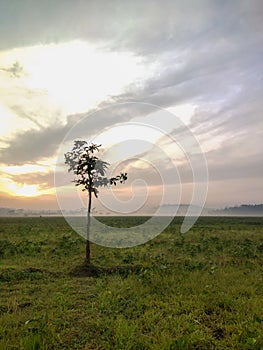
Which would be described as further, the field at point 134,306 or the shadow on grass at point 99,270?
the shadow on grass at point 99,270

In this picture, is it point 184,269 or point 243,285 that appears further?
point 184,269

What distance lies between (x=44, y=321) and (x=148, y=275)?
520 cm

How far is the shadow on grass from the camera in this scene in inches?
495

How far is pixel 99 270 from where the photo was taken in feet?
43.2

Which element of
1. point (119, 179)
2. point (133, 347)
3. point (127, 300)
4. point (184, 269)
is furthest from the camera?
point (119, 179)

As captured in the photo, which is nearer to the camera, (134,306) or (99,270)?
(134,306)

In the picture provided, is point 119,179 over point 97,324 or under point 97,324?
over

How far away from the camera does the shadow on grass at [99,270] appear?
12578 millimetres

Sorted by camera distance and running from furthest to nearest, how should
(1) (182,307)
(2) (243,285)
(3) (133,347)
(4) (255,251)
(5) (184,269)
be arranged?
(4) (255,251) < (5) (184,269) < (2) (243,285) < (1) (182,307) < (3) (133,347)

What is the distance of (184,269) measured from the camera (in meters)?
12.8

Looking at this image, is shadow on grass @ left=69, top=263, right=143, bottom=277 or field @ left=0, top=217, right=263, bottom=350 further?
shadow on grass @ left=69, top=263, right=143, bottom=277

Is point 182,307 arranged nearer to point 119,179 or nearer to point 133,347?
point 133,347

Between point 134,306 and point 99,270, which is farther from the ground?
point 99,270

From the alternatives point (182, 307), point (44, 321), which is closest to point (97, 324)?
point (44, 321)
